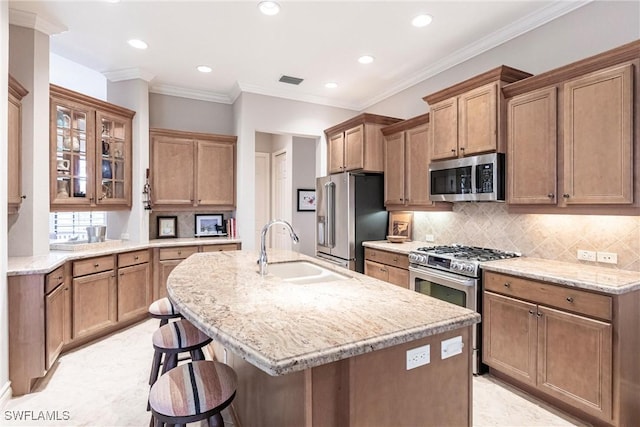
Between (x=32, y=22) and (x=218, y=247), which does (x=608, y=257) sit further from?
(x=32, y=22)

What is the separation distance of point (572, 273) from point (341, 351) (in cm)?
201

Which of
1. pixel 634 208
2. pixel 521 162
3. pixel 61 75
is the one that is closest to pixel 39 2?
pixel 61 75

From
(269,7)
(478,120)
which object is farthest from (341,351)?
(269,7)

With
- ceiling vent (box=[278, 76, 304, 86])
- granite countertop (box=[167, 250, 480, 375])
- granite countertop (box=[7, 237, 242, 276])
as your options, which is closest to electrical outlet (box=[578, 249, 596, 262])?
granite countertop (box=[167, 250, 480, 375])

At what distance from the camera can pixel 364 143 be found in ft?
13.8

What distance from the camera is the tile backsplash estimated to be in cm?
236

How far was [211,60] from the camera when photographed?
12.4 ft

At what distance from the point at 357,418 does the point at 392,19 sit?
9.93 ft

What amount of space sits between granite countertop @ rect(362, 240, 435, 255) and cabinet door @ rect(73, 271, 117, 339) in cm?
284

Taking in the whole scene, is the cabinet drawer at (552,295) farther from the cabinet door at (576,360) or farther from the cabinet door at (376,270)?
the cabinet door at (376,270)

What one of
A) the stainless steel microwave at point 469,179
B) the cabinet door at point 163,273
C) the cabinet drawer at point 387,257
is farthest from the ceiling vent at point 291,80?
the cabinet door at point 163,273

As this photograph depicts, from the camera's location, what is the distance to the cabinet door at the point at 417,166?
12.1 ft

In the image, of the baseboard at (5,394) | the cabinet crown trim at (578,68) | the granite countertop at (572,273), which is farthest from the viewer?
the baseboard at (5,394)

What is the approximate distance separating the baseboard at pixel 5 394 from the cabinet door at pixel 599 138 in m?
4.15
